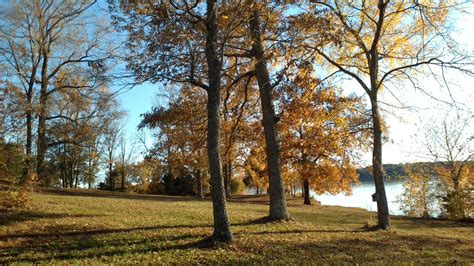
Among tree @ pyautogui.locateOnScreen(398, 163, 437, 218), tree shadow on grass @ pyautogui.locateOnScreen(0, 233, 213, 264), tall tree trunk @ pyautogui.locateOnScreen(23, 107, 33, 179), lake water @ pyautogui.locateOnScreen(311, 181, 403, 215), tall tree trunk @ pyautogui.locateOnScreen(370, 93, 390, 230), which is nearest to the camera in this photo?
tree shadow on grass @ pyautogui.locateOnScreen(0, 233, 213, 264)

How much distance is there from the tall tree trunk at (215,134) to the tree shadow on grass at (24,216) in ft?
19.7

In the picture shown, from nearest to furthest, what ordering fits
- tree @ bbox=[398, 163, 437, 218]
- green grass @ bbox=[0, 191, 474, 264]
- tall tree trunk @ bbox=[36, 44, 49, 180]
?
green grass @ bbox=[0, 191, 474, 264] → tall tree trunk @ bbox=[36, 44, 49, 180] → tree @ bbox=[398, 163, 437, 218]

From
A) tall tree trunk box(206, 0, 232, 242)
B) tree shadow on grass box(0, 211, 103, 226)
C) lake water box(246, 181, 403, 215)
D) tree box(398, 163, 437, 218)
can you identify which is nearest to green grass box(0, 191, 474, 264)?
tree shadow on grass box(0, 211, 103, 226)

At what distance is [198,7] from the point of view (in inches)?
414

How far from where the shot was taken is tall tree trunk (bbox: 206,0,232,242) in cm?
929

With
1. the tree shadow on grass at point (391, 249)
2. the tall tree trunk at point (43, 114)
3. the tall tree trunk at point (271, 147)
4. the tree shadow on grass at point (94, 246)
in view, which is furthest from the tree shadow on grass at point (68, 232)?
the tall tree trunk at point (43, 114)

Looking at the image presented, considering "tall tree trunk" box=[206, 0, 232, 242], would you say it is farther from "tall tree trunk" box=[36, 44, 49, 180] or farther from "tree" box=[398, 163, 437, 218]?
"tree" box=[398, 163, 437, 218]

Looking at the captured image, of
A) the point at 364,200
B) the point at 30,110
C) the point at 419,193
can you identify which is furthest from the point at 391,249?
the point at 364,200

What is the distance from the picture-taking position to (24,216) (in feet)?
39.4

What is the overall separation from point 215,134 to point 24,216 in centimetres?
703

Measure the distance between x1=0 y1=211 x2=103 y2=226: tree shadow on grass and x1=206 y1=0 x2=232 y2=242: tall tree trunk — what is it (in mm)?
5992

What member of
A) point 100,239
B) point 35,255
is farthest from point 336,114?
point 35,255

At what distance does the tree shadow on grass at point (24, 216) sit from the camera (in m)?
11.2

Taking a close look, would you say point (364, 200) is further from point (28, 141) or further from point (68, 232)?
point (68, 232)
